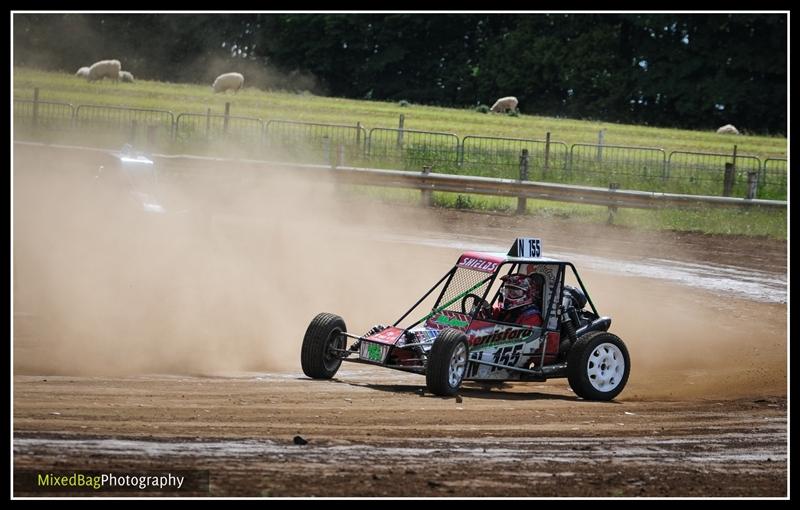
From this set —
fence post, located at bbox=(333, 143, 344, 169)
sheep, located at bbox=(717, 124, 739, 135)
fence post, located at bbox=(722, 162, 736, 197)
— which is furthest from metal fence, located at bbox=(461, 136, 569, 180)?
sheep, located at bbox=(717, 124, 739, 135)

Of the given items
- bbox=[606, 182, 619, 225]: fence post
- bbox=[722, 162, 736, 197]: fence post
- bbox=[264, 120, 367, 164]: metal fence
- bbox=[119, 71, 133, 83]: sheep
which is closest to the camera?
bbox=[606, 182, 619, 225]: fence post

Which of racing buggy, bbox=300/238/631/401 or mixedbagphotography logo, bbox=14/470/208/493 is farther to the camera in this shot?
racing buggy, bbox=300/238/631/401

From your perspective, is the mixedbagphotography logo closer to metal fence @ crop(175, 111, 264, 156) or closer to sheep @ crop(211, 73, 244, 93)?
metal fence @ crop(175, 111, 264, 156)

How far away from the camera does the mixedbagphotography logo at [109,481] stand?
6.85 m

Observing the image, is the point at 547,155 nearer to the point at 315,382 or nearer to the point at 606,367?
the point at 606,367

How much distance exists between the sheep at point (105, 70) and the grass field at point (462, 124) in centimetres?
94

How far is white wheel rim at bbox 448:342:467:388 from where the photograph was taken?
10.9 m

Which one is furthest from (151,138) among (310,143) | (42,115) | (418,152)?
(418,152)

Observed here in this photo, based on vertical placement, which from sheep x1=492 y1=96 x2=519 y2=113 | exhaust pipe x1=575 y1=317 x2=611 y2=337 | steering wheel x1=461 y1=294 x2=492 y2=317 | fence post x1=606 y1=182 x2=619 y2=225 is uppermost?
sheep x1=492 y1=96 x2=519 y2=113

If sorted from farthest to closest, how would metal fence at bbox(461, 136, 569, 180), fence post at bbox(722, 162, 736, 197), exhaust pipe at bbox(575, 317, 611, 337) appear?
metal fence at bbox(461, 136, 569, 180) → fence post at bbox(722, 162, 736, 197) → exhaust pipe at bbox(575, 317, 611, 337)

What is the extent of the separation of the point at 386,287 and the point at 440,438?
8590 mm

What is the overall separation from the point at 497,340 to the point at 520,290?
68 cm

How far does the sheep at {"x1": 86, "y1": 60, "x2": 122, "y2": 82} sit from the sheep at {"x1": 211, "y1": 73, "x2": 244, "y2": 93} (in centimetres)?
364

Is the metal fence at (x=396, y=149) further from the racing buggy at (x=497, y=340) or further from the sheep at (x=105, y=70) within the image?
the racing buggy at (x=497, y=340)
